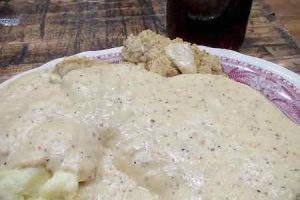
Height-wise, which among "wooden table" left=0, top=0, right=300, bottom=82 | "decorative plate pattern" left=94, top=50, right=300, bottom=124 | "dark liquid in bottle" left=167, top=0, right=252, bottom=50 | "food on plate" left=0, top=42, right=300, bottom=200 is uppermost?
"food on plate" left=0, top=42, right=300, bottom=200

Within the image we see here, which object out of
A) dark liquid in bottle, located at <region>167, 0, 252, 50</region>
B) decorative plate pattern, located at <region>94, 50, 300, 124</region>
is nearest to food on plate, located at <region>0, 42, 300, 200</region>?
decorative plate pattern, located at <region>94, 50, 300, 124</region>

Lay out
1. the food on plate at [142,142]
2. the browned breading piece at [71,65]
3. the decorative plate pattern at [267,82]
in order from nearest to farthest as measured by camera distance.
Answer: the food on plate at [142,142] → the browned breading piece at [71,65] → the decorative plate pattern at [267,82]

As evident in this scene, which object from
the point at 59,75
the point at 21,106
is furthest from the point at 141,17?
the point at 21,106

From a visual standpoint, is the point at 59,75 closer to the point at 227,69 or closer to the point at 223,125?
the point at 223,125

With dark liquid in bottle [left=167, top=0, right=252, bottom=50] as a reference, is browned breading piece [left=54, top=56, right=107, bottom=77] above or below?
above

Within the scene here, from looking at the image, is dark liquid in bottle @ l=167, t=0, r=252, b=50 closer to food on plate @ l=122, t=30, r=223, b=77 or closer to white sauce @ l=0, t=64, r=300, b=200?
food on plate @ l=122, t=30, r=223, b=77

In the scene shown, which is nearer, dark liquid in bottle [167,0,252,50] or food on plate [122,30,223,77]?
food on plate [122,30,223,77]

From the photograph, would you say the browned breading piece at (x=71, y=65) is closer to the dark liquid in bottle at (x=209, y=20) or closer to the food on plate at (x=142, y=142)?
the food on plate at (x=142, y=142)

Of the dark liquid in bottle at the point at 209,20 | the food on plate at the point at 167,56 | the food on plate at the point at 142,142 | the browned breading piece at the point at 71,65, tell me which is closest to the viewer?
the food on plate at the point at 142,142

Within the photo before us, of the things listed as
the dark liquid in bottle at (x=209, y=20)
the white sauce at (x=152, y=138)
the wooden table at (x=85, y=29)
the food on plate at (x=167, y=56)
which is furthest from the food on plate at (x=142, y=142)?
the wooden table at (x=85, y=29)
